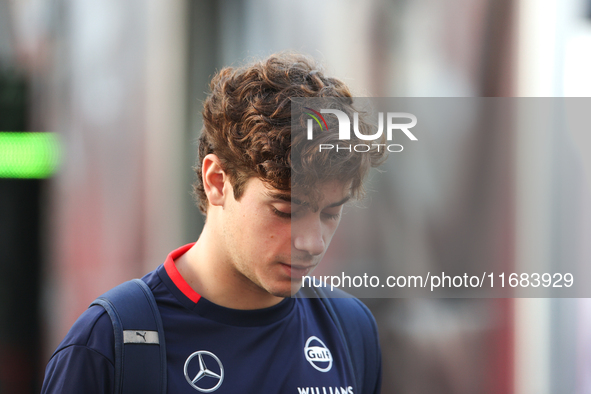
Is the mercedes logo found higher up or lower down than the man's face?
lower down

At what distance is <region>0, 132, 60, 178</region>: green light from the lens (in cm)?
202

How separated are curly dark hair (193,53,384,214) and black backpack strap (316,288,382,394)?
Result: 0.34 meters

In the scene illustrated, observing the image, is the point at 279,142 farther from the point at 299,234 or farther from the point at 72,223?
the point at 72,223

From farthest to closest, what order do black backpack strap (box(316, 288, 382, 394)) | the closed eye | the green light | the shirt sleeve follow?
the green light → black backpack strap (box(316, 288, 382, 394)) → the closed eye → the shirt sleeve

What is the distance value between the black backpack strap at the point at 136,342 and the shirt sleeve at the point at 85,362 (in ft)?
0.06

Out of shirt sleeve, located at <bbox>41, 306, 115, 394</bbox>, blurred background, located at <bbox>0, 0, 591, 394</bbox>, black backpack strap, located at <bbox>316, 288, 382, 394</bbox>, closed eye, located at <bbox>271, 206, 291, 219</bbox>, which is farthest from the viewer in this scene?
blurred background, located at <bbox>0, 0, 591, 394</bbox>

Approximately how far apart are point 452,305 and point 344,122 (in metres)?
0.48

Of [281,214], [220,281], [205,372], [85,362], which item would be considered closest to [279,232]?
[281,214]

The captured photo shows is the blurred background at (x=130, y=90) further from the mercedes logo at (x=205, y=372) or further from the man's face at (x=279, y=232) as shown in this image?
the mercedes logo at (x=205, y=372)

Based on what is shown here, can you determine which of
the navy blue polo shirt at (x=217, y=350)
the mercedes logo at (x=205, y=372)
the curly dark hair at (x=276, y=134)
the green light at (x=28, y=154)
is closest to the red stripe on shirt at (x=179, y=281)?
the navy blue polo shirt at (x=217, y=350)

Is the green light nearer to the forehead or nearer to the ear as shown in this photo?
the ear

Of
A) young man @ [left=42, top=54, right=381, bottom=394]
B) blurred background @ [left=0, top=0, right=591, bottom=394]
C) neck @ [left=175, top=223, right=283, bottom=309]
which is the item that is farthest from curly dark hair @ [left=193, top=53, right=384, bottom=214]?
blurred background @ [left=0, top=0, right=591, bottom=394]

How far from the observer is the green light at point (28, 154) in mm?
2016

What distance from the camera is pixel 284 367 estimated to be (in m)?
1.04
